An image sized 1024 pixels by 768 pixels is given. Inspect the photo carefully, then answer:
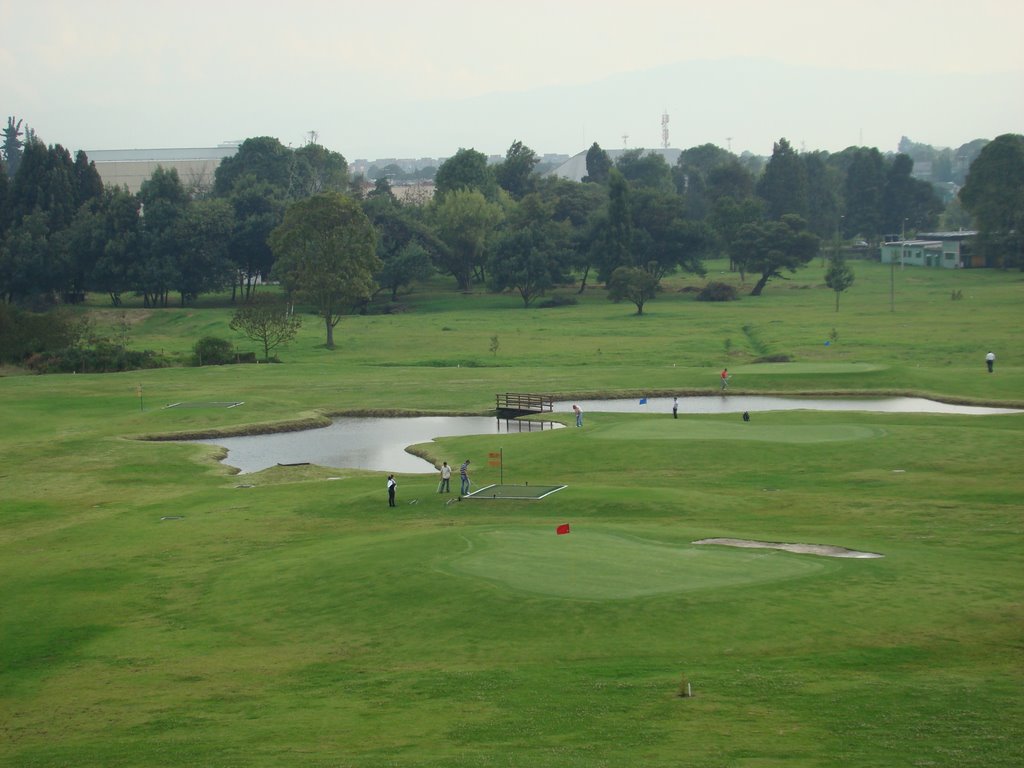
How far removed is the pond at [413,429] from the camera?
67500 mm

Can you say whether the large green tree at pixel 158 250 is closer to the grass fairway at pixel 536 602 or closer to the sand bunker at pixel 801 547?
the grass fairway at pixel 536 602

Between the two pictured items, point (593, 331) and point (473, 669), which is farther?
point (593, 331)

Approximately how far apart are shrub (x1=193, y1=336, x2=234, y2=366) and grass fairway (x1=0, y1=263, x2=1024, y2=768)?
33.2 m

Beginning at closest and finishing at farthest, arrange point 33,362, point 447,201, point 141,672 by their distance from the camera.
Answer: point 141,672 < point 33,362 < point 447,201

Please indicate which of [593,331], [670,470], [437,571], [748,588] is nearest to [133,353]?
[593,331]

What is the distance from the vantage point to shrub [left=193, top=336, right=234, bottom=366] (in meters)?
109

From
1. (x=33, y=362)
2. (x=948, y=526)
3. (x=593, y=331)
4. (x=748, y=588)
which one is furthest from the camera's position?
(x=593, y=331)

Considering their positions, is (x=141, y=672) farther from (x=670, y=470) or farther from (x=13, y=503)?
(x=670, y=470)

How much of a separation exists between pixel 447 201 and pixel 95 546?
144m

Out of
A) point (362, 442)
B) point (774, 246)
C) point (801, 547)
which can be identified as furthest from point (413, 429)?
point (774, 246)

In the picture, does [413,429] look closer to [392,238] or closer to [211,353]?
[211,353]

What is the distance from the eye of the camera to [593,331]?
127875mm

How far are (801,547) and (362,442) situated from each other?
39637 millimetres

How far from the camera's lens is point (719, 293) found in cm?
16100
